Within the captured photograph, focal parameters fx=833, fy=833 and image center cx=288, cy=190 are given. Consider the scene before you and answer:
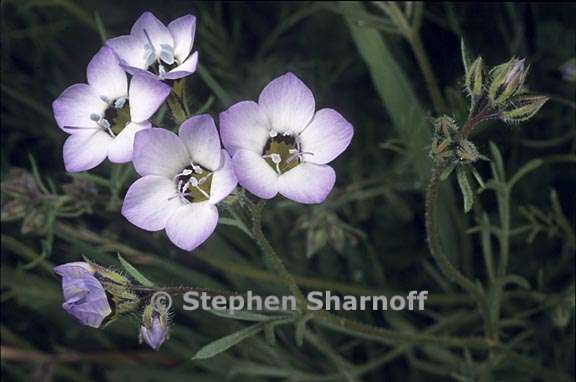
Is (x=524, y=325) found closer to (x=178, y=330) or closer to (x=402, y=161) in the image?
(x=402, y=161)

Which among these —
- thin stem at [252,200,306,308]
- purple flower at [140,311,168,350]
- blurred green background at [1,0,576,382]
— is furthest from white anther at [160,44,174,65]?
blurred green background at [1,0,576,382]

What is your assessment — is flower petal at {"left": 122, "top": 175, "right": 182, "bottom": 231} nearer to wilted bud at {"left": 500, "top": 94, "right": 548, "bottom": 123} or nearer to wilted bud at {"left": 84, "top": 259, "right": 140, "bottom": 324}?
wilted bud at {"left": 84, "top": 259, "right": 140, "bottom": 324}

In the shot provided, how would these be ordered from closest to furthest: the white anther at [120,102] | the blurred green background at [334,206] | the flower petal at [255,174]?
the flower petal at [255,174]
the white anther at [120,102]
the blurred green background at [334,206]

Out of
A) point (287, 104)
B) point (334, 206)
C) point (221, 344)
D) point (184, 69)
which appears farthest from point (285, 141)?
point (334, 206)

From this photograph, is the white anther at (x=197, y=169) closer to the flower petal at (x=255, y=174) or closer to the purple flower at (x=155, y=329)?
the flower petal at (x=255, y=174)

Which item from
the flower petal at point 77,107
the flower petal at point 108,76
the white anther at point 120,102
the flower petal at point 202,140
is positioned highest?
the flower petal at point 108,76

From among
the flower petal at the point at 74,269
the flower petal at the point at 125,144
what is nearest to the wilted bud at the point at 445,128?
the flower petal at the point at 125,144
